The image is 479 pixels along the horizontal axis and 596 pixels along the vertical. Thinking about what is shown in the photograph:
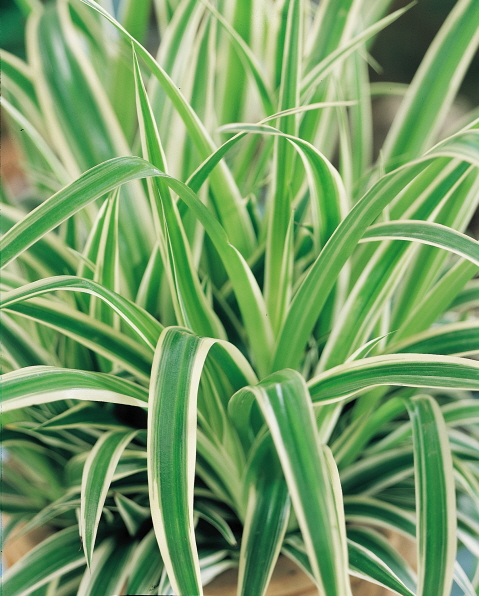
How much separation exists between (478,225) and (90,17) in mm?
677

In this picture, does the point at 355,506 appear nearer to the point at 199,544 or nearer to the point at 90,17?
the point at 199,544

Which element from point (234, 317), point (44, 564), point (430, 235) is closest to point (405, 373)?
point (430, 235)

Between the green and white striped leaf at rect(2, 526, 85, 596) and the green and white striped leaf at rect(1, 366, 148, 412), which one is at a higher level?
the green and white striped leaf at rect(1, 366, 148, 412)

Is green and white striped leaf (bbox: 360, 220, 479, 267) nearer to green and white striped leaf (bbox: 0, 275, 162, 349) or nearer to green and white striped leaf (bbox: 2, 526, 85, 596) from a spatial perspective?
green and white striped leaf (bbox: 0, 275, 162, 349)

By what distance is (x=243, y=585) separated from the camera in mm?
347

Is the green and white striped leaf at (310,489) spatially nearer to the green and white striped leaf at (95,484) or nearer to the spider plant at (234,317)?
the spider plant at (234,317)

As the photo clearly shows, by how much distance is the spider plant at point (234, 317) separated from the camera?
0.95ft

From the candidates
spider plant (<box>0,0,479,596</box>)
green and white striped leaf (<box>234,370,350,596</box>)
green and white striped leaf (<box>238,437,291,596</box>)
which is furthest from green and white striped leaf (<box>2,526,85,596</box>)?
green and white striped leaf (<box>234,370,350,596</box>)

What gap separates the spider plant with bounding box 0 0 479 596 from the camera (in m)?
0.29

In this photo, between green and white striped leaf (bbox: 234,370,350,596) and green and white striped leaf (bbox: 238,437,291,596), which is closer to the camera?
green and white striped leaf (bbox: 234,370,350,596)

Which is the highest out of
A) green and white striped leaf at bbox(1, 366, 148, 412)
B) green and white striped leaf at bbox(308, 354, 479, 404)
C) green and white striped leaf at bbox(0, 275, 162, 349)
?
green and white striped leaf at bbox(0, 275, 162, 349)

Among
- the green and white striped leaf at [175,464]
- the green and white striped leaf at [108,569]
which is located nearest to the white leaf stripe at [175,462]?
the green and white striped leaf at [175,464]

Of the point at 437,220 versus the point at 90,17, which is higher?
the point at 90,17

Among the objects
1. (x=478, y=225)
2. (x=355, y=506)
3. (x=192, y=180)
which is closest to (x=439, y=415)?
(x=355, y=506)
